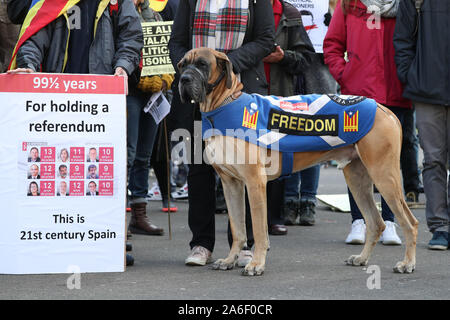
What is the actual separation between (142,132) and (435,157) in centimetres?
276

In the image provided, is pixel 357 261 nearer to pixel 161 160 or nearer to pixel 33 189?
pixel 33 189

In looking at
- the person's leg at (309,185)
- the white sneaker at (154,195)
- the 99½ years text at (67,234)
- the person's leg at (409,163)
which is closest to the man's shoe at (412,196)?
the person's leg at (409,163)

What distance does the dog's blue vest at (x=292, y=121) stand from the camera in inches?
197

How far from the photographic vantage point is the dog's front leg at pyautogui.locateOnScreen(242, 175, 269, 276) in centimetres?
502

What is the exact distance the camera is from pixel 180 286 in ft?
15.4

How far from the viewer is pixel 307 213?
7910 mm

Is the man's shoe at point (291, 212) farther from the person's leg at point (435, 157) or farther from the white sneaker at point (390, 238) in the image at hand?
the person's leg at point (435, 157)

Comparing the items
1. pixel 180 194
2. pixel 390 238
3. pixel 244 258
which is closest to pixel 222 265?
pixel 244 258

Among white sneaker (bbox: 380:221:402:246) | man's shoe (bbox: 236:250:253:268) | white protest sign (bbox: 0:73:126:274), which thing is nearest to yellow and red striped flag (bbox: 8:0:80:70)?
white protest sign (bbox: 0:73:126:274)

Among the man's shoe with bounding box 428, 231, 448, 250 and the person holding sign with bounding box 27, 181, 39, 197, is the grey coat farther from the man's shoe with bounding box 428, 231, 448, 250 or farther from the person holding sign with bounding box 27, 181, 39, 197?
the man's shoe with bounding box 428, 231, 448, 250

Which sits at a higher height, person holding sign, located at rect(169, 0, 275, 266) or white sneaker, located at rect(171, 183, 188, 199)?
person holding sign, located at rect(169, 0, 275, 266)

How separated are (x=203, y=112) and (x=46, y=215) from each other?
1.31 meters

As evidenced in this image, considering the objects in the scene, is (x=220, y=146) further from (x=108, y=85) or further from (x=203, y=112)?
(x=108, y=85)
